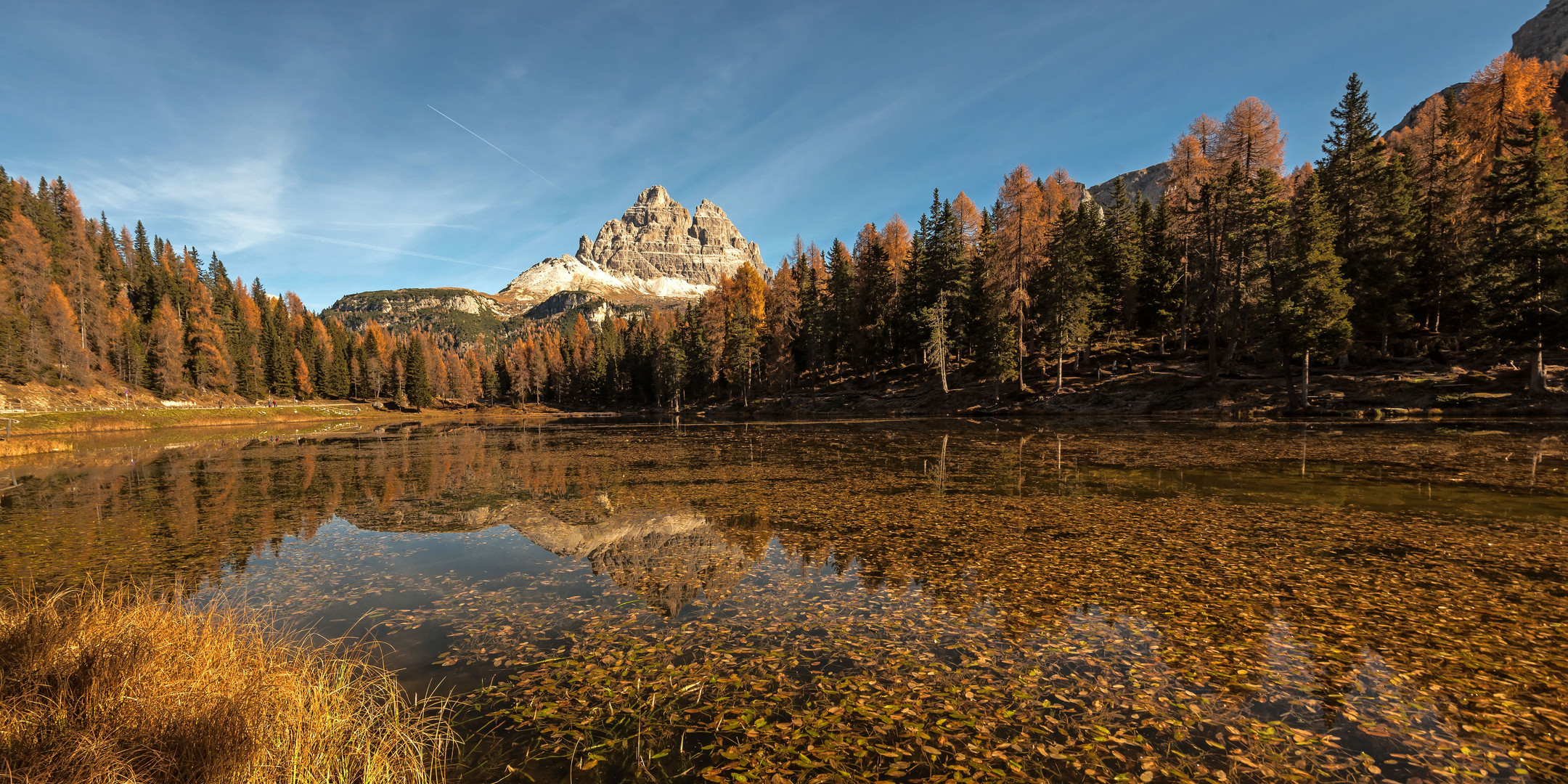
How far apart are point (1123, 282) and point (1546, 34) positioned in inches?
6513

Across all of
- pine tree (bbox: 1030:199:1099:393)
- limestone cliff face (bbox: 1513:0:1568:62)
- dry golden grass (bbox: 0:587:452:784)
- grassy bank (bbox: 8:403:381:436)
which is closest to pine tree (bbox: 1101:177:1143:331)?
pine tree (bbox: 1030:199:1099:393)

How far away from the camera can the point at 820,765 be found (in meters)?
5.58

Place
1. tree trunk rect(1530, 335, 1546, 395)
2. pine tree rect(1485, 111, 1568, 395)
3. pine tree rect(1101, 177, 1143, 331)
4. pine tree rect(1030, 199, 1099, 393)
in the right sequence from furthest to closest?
pine tree rect(1101, 177, 1143, 331) → pine tree rect(1030, 199, 1099, 393) → tree trunk rect(1530, 335, 1546, 395) → pine tree rect(1485, 111, 1568, 395)

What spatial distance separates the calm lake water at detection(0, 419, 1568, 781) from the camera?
5887mm

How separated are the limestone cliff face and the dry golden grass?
209 m

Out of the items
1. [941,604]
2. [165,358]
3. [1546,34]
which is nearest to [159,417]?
[165,358]

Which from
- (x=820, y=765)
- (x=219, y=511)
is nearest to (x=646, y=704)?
(x=820, y=765)

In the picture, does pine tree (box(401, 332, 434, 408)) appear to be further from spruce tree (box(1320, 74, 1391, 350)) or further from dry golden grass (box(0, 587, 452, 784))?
spruce tree (box(1320, 74, 1391, 350))

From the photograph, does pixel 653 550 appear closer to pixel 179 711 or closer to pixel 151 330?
pixel 179 711

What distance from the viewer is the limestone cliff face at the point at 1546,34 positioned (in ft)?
404

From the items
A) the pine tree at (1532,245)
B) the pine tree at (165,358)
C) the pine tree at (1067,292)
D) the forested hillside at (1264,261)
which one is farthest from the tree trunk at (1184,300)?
the pine tree at (165,358)

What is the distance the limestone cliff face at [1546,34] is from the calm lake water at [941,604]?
18204 centimetres

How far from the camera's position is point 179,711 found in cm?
484

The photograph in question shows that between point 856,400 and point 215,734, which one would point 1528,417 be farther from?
point 215,734
